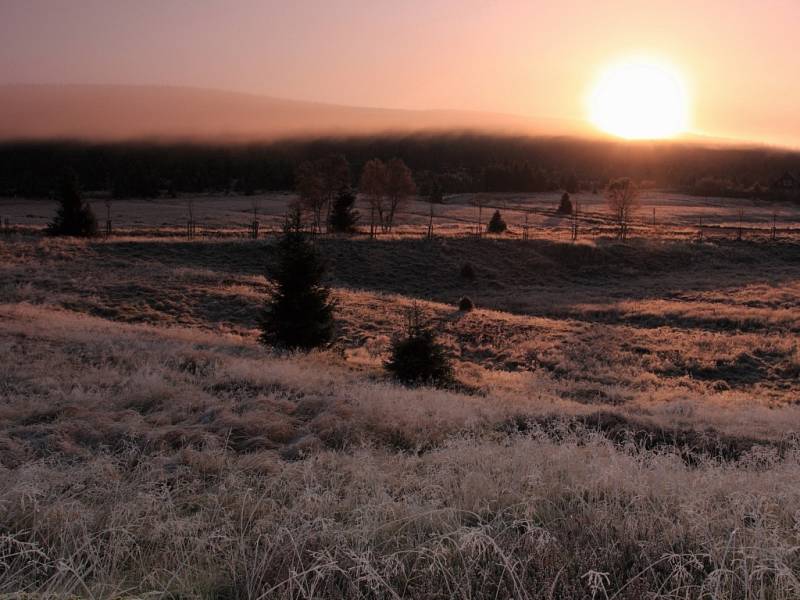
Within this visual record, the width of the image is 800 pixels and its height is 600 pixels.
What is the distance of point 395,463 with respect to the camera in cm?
541

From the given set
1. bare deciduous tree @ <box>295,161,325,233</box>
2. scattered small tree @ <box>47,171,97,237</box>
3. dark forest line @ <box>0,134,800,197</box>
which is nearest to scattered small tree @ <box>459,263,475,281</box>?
bare deciduous tree @ <box>295,161,325,233</box>

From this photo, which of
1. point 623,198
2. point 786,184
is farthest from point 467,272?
point 786,184

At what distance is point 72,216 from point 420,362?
132ft

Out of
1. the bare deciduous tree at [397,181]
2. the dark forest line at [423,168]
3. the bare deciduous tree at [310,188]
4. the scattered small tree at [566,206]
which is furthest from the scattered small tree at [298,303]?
the dark forest line at [423,168]

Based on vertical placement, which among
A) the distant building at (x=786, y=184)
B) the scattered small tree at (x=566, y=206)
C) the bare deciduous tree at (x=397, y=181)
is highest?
the distant building at (x=786, y=184)

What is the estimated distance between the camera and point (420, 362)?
16.3 meters

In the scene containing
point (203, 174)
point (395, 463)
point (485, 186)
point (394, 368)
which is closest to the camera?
point (395, 463)

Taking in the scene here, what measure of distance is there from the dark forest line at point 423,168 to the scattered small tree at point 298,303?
6694cm

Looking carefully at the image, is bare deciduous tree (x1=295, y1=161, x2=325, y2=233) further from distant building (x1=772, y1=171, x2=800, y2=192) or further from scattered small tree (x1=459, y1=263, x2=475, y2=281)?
distant building (x1=772, y1=171, x2=800, y2=192)

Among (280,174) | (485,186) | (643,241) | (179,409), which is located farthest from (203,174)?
(179,409)

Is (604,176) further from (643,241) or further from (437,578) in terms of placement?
(437,578)

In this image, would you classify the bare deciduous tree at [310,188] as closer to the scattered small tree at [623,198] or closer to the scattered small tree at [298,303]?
the scattered small tree at [623,198]

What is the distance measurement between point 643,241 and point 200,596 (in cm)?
5699

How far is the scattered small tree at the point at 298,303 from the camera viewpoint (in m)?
20.1
